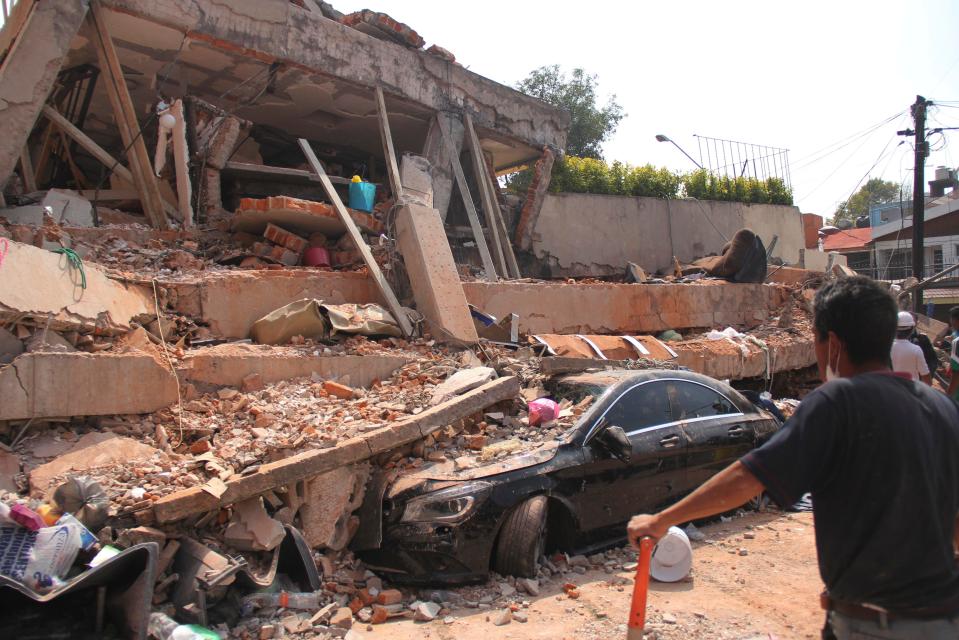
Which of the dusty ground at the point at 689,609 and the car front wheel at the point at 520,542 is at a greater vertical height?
the car front wheel at the point at 520,542

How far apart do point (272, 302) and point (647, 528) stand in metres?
6.48

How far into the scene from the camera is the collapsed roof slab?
9422 mm

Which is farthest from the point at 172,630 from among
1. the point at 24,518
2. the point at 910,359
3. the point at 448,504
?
the point at 910,359

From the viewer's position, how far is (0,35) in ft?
30.5

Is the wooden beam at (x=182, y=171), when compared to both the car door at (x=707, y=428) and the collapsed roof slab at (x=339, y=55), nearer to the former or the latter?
the collapsed roof slab at (x=339, y=55)

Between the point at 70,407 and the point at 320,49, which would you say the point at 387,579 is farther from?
the point at 320,49

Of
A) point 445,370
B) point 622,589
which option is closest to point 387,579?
point 622,589

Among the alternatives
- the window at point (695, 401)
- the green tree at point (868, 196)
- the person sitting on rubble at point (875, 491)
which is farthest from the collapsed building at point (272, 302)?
the green tree at point (868, 196)

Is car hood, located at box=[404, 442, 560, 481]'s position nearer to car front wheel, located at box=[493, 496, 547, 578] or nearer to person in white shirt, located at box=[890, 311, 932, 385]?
car front wheel, located at box=[493, 496, 547, 578]

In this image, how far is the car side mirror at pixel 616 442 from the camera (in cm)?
507

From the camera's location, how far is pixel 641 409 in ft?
18.9

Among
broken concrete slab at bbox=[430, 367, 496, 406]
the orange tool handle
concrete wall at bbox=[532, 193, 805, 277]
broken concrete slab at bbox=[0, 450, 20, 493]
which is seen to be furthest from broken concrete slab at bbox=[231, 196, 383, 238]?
the orange tool handle

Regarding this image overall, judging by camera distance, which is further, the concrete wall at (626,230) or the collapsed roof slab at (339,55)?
the concrete wall at (626,230)

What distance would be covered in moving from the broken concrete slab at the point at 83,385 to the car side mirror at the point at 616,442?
362 cm
